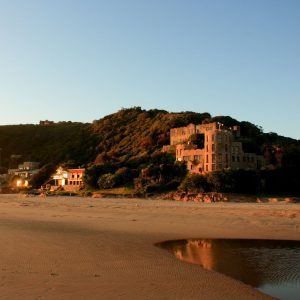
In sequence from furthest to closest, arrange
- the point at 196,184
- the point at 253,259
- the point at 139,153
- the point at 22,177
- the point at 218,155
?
the point at 22,177, the point at 139,153, the point at 218,155, the point at 196,184, the point at 253,259

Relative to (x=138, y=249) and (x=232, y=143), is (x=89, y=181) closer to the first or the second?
(x=232, y=143)

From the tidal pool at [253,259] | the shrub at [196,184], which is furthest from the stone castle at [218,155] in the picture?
the tidal pool at [253,259]

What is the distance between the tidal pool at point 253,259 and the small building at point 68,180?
6059 centimetres

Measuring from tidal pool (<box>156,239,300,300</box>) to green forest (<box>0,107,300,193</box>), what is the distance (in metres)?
36.4

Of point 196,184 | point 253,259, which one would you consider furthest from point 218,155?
point 253,259

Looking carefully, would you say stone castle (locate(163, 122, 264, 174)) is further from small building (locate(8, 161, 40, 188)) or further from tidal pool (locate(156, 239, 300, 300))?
small building (locate(8, 161, 40, 188))

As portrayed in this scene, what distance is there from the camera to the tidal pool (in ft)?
43.0

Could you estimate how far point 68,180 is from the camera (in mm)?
84938

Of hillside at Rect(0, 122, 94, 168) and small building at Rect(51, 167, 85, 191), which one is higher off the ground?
hillside at Rect(0, 122, 94, 168)

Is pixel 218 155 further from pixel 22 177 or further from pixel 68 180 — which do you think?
pixel 22 177

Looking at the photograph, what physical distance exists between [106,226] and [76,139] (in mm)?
102431

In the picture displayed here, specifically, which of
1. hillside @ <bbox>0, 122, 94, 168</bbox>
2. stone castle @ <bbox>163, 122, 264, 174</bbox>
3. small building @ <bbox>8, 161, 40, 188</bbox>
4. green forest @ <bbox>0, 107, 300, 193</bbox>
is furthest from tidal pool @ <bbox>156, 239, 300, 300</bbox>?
hillside @ <bbox>0, 122, 94, 168</bbox>

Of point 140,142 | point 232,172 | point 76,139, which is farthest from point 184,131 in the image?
point 76,139

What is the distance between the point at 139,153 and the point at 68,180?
16287 millimetres
